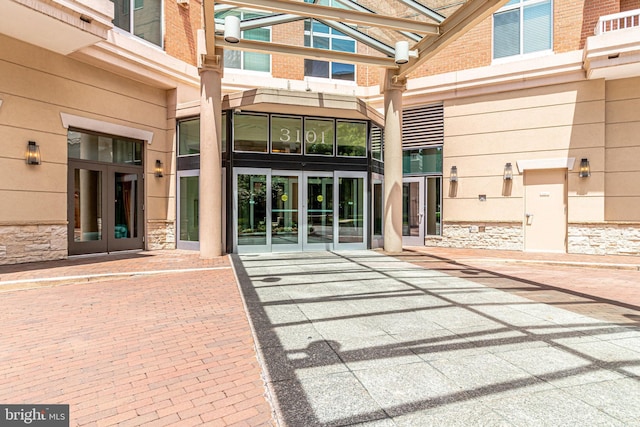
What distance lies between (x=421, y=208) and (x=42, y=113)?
1171cm

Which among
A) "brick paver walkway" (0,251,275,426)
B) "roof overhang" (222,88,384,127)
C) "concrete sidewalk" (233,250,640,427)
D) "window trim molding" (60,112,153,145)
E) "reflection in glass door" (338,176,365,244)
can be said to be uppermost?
"roof overhang" (222,88,384,127)

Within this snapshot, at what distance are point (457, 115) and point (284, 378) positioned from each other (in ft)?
40.1

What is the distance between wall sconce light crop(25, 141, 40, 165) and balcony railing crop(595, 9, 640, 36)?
14995 millimetres

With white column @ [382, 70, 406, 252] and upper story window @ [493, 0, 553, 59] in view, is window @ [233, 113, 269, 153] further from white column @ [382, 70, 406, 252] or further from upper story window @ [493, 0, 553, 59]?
upper story window @ [493, 0, 553, 59]

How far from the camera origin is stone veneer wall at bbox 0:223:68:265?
8383mm

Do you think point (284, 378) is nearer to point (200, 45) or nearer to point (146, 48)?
point (200, 45)

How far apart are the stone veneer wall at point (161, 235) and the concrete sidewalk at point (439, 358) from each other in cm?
682

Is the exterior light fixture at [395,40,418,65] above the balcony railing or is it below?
below

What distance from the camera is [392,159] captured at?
1129 centimetres

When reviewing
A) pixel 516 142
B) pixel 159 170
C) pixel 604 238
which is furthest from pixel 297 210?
pixel 604 238

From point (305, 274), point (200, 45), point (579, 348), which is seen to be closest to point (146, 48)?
point (200, 45)

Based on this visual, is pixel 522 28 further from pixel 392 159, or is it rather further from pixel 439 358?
pixel 439 358

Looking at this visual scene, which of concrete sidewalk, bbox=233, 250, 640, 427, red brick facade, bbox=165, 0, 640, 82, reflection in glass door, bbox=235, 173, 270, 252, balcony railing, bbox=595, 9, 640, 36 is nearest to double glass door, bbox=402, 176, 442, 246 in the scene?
red brick facade, bbox=165, 0, 640, 82

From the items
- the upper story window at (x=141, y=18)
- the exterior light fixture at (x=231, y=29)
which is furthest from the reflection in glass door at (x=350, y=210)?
the upper story window at (x=141, y=18)
